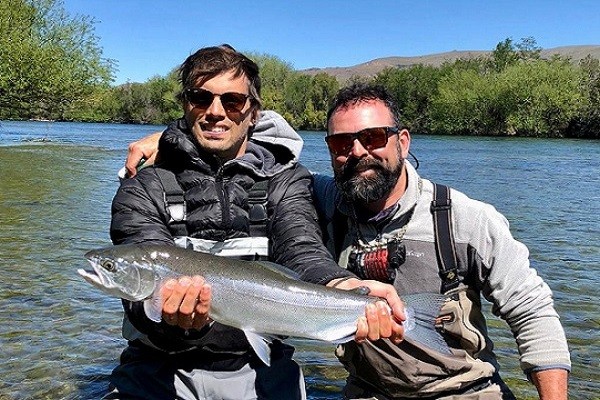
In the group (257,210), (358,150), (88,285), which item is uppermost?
(358,150)

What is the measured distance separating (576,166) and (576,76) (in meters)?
63.7

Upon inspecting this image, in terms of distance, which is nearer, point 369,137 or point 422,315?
point 422,315

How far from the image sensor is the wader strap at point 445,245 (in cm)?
429

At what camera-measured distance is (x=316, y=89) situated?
121562 millimetres

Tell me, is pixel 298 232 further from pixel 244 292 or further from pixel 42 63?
pixel 42 63

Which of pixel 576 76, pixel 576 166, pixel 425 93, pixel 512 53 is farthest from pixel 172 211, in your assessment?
pixel 512 53

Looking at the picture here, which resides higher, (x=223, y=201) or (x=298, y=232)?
(x=223, y=201)

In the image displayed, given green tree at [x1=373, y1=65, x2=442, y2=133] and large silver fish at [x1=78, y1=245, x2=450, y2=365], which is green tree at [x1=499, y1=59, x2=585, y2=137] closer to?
green tree at [x1=373, y1=65, x2=442, y2=133]

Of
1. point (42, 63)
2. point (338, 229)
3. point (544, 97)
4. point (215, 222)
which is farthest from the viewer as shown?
point (544, 97)

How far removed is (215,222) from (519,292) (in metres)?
1.89

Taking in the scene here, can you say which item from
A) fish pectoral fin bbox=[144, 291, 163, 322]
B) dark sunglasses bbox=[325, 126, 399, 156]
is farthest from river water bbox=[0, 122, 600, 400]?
fish pectoral fin bbox=[144, 291, 163, 322]

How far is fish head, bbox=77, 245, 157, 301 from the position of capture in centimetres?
342

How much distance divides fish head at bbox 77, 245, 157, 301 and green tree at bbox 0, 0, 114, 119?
3995 centimetres

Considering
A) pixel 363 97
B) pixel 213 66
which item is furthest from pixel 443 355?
pixel 213 66
